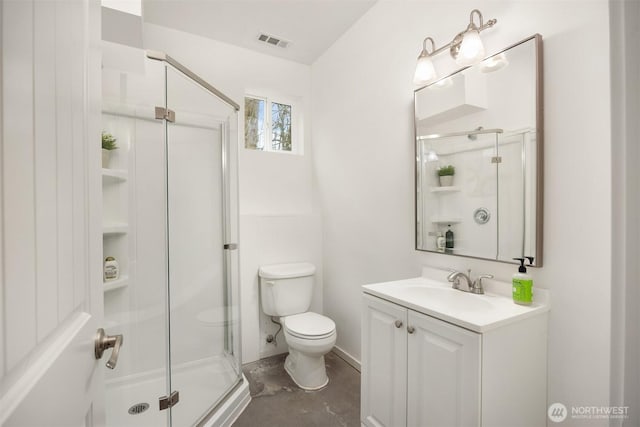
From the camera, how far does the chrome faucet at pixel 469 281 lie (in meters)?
1.51

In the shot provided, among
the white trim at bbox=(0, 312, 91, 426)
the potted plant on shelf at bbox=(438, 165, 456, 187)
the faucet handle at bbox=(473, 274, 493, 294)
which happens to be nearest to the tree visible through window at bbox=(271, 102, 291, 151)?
the potted plant on shelf at bbox=(438, 165, 456, 187)

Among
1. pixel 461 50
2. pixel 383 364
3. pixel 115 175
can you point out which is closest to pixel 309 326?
pixel 383 364

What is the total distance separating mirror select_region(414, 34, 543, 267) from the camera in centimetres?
136

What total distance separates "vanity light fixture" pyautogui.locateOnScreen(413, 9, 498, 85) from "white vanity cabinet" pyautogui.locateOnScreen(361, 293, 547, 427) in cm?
120

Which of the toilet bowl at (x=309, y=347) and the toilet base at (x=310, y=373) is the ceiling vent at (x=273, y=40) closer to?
the toilet bowl at (x=309, y=347)

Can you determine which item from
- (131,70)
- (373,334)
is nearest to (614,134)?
(373,334)

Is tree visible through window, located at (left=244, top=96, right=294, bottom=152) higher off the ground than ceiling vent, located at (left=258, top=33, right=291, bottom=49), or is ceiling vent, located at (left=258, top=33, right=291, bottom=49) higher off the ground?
ceiling vent, located at (left=258, top=33, right=291, bottom=49)

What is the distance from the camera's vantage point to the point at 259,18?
232cm

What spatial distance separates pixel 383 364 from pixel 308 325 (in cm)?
79

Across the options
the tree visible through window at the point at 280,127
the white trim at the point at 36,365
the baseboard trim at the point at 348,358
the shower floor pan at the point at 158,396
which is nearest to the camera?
the white trim at the point at 36,365

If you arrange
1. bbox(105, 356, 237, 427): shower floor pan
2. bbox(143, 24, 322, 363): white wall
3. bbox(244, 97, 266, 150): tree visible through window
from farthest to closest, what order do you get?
bbox(244, 97, 266, 150): tree visible through window
bbox(143, 24, 322, 363): white wall
bbox(105, 356, 237, 427): shower floor pan

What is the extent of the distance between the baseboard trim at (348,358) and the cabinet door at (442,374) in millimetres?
1049

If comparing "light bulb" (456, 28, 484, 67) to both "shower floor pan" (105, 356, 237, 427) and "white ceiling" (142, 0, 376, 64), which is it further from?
"shower floor pan" (105, 356, 237, 427)
